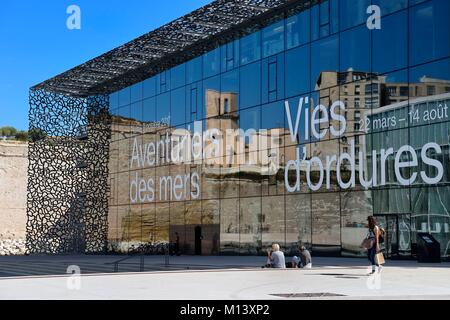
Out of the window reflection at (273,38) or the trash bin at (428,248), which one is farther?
the window reflection at (273,38)

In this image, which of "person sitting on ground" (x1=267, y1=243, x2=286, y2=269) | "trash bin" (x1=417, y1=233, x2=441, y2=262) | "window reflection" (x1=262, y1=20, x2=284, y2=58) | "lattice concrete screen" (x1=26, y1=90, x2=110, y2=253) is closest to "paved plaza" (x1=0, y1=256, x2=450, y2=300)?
"person sitting on ground" (x1=267, y1=243, x2=286, y2=269)

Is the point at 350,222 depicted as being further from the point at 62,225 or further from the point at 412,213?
the point at 62,225

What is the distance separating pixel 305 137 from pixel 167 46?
1264cm

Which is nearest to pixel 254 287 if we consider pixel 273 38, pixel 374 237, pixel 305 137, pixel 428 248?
pixel 374 237

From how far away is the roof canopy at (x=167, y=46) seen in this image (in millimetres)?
35594

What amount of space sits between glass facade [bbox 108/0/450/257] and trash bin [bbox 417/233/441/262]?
1.29 meters

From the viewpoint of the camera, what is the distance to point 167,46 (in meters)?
42.5

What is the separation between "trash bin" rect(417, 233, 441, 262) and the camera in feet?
82.4

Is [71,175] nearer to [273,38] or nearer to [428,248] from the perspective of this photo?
[273,38]

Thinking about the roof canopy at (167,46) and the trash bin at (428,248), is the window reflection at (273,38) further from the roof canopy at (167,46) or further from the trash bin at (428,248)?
the trash bin at (428,248)

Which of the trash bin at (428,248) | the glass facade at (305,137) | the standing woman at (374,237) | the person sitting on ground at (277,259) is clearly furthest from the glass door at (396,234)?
the standing woman at (374,237)

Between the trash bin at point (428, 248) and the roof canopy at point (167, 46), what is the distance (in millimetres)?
12898

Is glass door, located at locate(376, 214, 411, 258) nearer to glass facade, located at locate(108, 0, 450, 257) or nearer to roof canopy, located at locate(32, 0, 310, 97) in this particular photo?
glass facade, located at locate(108, 0, 450, 257)

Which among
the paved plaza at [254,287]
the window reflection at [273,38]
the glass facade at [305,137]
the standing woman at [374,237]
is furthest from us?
the window reflection at [273,38]
